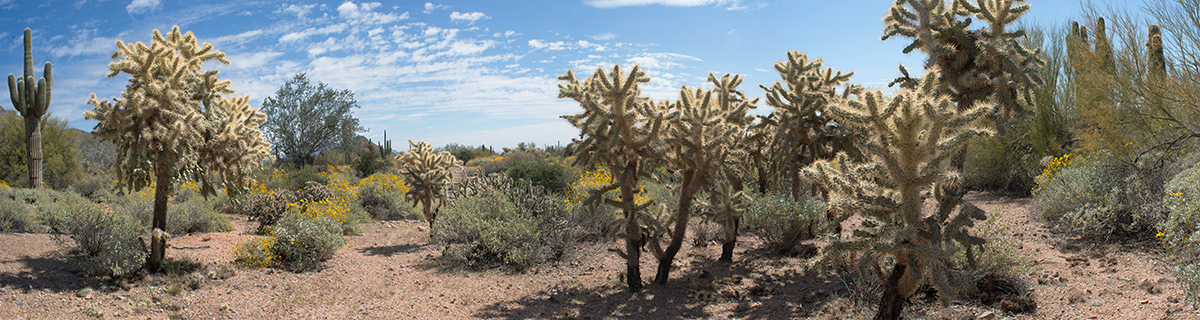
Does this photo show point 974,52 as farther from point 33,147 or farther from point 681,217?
point 33,147

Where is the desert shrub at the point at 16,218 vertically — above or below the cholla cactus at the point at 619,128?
below

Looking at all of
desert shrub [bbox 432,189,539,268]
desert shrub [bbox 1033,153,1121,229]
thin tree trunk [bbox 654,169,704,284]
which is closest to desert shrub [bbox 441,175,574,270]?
desert shrub [bbox 432,189,539,268]

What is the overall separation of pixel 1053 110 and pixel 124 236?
16.1m

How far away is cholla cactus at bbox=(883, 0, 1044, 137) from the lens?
838 cm

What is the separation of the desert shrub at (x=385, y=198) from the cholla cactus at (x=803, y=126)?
8467 millimetres

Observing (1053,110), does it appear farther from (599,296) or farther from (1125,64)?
(599,296)

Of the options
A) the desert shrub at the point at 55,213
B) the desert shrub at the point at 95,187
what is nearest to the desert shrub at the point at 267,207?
the desert shrub at the point at 55,213

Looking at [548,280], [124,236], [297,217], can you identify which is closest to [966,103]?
[548,280]

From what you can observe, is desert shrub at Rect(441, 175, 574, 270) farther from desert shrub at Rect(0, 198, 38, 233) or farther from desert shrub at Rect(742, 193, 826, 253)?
desert shrub at Rect(0, 198, 38, 233)

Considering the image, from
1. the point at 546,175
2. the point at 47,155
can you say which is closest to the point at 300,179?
the point at 546,175

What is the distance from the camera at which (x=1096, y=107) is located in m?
10.7

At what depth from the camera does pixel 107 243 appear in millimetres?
6691

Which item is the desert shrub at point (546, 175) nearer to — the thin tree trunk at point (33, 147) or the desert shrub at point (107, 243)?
the desert shrub at point (107, 243)

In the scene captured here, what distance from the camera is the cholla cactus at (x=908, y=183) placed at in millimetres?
4074
